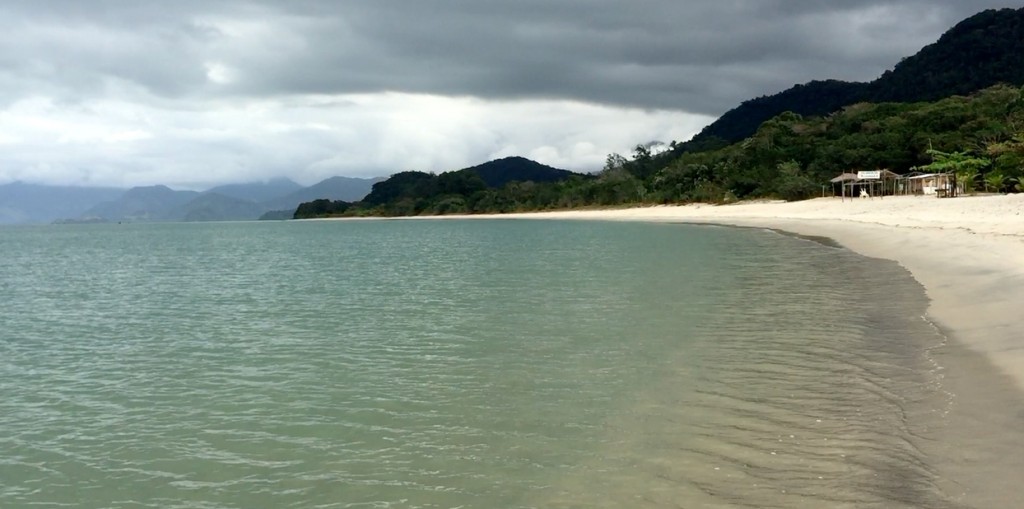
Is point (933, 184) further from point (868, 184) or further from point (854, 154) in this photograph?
point (854, 154)

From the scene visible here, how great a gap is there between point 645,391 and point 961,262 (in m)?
15.0

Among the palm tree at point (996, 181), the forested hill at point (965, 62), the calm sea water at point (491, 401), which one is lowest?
the calm sea water at point (491, 401)

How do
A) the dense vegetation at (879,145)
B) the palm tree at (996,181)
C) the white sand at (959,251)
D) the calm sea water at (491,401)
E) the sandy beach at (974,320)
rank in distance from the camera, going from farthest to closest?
the dense vegetation at (879,145) < the palm tree at (996,181) < the white sand at (959,251) < the calm sea water at (491,401) < the sandy beach at (974,320)

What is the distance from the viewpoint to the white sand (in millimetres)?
11805

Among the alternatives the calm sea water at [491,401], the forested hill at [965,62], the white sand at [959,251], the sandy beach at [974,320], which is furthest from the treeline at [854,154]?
the calm sea water at [491,401]

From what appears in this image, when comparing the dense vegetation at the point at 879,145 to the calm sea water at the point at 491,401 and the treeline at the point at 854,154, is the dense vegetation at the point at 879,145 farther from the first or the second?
the calm sea water at the point at 491,401

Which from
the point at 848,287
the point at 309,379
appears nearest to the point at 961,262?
the point at 848,287

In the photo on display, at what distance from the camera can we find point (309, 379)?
1185 centimetres

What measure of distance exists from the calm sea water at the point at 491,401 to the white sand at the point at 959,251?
777mm

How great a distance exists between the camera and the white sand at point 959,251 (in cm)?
1180

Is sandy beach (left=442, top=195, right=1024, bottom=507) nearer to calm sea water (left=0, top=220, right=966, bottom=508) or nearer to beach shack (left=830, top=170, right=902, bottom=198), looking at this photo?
calm sea water (left=0, top=220, right=966, bottom=508)

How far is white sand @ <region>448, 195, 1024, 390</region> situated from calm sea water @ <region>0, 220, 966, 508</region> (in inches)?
30.6

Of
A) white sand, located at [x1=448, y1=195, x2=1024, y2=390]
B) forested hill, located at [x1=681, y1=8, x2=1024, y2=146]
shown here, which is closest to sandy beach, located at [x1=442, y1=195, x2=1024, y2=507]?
white sand, located at [x1=448, y1=195, x2=1024, y2=390]

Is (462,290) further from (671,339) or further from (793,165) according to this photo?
(793,165)
